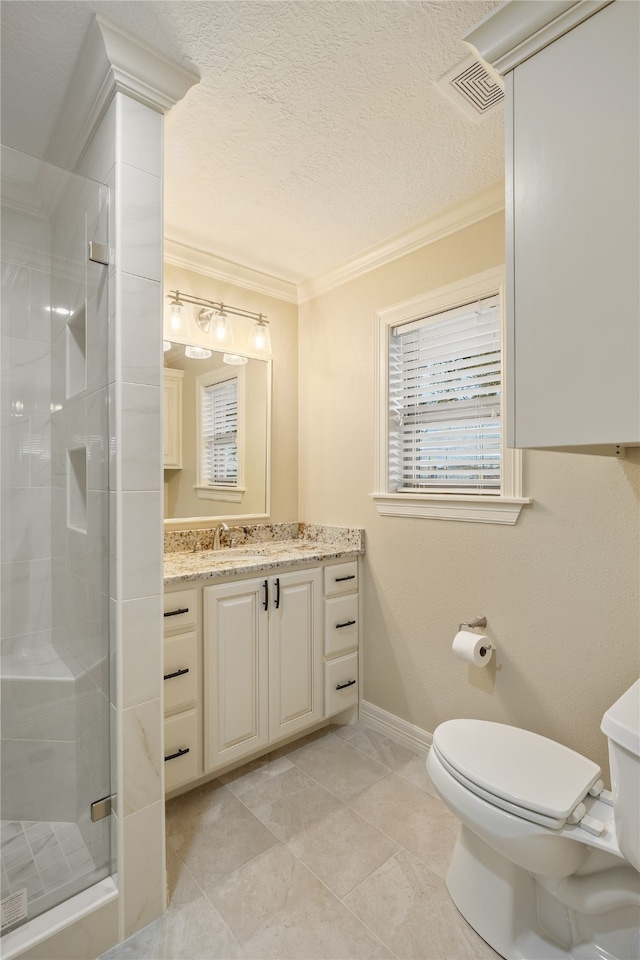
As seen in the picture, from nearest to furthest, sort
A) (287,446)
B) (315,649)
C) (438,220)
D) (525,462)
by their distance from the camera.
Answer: (525,462), (438,220), (315,649), (287,446)

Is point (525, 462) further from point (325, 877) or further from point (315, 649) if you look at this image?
point (325, 877)

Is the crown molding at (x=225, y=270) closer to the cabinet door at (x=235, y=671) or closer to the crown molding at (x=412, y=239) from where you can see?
the crown molding at (x=412, y=239)

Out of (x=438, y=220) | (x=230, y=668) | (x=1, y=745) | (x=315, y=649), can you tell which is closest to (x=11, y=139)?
(x=438, y=220)

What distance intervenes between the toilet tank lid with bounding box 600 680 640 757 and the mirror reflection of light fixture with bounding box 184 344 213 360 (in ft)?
7.29

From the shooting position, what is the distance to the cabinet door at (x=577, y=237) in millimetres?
877

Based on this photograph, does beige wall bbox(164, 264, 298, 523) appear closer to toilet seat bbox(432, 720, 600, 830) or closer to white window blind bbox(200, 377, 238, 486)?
white window blind bbox(200, 377, 238, 486)

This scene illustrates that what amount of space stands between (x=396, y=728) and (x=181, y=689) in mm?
1135

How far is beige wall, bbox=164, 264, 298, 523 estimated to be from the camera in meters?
2.77

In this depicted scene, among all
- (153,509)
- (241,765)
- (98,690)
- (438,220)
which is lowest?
(241,765)

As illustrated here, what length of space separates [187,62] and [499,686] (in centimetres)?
241

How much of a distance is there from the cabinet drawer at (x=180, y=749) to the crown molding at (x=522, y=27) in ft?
7.31

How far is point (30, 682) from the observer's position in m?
1.36

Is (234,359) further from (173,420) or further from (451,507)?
(451,507)

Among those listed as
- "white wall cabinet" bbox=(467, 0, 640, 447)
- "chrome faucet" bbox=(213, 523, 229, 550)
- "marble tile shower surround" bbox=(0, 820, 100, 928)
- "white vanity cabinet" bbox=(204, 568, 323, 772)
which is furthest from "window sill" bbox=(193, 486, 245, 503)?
"white wall cabinet" bbox=(467, 0, 640, 447)
